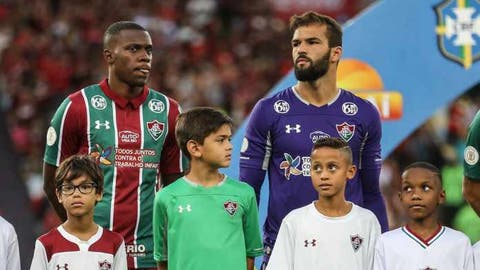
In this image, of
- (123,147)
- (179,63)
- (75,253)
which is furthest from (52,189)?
(179,63)

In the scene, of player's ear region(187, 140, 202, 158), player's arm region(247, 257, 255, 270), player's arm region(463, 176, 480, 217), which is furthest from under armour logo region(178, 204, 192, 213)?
player's arm region(463, 176, 480, 217)

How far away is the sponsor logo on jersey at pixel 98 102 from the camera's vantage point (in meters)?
6.70

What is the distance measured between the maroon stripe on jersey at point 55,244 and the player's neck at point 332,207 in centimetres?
120

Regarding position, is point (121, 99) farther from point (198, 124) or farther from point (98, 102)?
point (198, 124)

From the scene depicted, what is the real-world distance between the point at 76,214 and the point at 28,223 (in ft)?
15.5

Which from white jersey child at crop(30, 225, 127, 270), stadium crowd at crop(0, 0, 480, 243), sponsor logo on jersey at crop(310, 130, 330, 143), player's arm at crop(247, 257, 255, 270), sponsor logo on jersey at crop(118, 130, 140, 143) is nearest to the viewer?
white jersey child at crop(30, 225, 127, 270)

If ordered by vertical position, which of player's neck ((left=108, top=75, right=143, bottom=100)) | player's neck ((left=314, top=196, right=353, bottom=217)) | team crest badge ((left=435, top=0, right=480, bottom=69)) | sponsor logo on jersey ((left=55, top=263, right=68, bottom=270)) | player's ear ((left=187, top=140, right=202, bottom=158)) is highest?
team crest badge ((left=435, top=0, right=480, bottom=69))

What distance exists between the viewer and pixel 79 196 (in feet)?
20.1

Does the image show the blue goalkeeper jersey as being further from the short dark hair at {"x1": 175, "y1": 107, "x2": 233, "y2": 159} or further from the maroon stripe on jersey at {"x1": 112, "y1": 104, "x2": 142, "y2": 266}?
the maroon stripe on jersey at {"x1": 112, "y1": 104, "x2": 142, "y2": 266}

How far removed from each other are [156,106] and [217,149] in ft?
2.48

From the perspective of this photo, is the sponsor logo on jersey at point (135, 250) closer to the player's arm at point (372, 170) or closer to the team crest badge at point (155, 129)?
the team crest badge at point (155, 129)

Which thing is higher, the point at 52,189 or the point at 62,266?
the point at 52,189

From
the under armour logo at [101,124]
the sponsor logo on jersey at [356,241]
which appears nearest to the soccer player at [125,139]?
the under armour logo at [101,124]

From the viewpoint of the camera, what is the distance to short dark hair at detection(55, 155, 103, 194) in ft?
20.1
